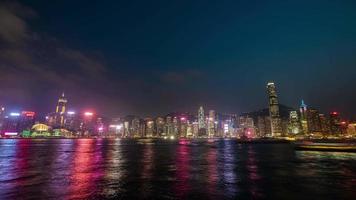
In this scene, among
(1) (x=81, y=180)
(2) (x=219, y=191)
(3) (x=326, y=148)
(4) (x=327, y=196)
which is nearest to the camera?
(4) (x=327, y=196)

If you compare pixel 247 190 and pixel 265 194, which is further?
pixel 247 190

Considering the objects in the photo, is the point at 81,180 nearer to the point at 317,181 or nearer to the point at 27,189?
the point at 27,189

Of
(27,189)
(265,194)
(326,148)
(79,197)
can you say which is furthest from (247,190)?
(326,148)

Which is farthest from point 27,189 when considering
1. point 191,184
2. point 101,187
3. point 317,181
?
point 317,181

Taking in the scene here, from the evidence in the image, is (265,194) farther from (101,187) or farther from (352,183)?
(101,187)

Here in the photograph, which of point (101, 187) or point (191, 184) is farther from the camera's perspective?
point (191, 184)

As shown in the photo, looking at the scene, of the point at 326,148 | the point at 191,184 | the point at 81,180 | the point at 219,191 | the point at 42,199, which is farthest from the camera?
the point at 326,148

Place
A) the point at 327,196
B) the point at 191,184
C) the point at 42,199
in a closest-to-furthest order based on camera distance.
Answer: the point at 42,199
the point at 327,196
the point at 191,184

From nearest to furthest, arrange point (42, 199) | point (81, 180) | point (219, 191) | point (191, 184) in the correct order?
point (42, 199)
point (219, 191)
point (191, 184)
point (81, 180)

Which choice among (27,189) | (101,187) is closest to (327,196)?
(101,187)
